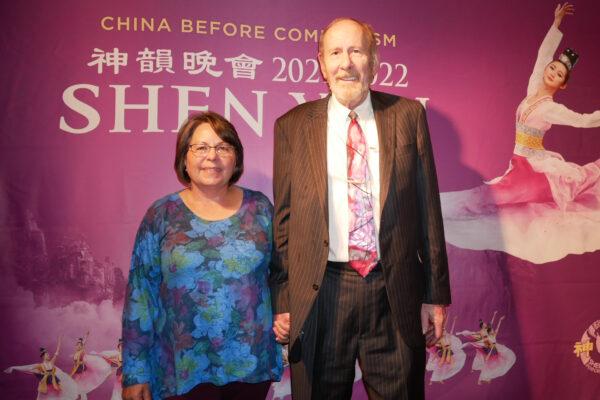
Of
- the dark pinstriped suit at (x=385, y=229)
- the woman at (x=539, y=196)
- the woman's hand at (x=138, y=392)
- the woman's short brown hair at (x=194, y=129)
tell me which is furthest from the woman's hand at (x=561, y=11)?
the woman's hand at (x=138, y=392)

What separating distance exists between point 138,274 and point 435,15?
6.74 feet

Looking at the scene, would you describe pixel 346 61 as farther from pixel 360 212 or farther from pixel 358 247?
pixel 358 247

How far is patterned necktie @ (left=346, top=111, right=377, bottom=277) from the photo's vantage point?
1518mm

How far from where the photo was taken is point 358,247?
4.98 feet

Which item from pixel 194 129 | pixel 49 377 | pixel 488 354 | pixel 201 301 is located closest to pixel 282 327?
pixel 201 301

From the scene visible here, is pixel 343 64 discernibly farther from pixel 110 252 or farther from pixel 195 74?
pixel 110 252

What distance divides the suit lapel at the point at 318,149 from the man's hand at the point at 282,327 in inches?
15.7

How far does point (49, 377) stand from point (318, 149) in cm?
177

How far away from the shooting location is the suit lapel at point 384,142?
151 cm

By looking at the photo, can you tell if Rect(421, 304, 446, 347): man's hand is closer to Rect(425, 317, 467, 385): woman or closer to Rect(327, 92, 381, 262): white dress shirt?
Rect(327, 92, 381, 262): white dress shirt

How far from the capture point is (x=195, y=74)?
2.24 metres

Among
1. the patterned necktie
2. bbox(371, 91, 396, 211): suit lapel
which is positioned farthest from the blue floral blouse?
bbox(371, 91, 396, 211): suit lapel

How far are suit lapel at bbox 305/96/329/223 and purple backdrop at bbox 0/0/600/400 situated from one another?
710 millimetres

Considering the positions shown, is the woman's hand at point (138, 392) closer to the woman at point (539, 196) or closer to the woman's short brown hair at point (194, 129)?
the woman's short brown hair at point (194, 129)
